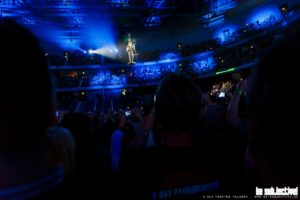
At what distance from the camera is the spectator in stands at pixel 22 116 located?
786 millimetres

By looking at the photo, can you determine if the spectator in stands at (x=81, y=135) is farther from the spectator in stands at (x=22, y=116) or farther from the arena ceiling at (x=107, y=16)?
the arena ceiling at (x=107, y=16)

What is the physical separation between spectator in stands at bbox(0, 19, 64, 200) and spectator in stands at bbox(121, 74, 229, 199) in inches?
34.7

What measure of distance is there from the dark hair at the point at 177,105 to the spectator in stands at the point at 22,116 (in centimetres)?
115

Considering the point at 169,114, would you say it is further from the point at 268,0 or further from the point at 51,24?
the point at 51,24

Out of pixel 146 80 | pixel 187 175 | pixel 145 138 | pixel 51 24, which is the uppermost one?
pixel 51 24

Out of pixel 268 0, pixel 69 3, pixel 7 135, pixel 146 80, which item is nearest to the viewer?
pixel 7 135

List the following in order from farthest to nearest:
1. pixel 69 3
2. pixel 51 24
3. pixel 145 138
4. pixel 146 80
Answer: pixel 146 80, pixel 51 24, pixel 69 3, pixel 145 138

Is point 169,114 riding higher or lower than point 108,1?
lower

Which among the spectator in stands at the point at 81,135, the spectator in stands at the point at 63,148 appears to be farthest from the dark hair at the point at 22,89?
the spectator in stands at the point at 81,135

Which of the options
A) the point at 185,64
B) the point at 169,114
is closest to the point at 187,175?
the point at 169,114

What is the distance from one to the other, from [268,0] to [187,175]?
26444 millimetres

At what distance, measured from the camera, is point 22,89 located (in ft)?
2.64

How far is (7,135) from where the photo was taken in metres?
0.79

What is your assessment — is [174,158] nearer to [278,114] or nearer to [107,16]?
[278,114]
